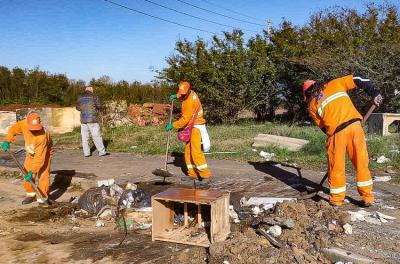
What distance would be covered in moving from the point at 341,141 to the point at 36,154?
4.74 metres

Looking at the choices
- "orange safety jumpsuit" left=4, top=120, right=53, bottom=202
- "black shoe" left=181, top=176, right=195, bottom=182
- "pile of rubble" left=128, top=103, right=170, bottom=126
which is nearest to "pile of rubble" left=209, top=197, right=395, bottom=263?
"black shoe" left=181, top=176, right=195, bottom=182

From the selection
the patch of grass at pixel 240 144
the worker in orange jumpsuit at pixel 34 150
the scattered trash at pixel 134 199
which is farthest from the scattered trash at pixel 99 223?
the patch of grass at pixel 240 144

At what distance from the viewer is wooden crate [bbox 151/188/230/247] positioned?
5.11 metres

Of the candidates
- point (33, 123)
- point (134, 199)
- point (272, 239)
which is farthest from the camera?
point (33, 123)

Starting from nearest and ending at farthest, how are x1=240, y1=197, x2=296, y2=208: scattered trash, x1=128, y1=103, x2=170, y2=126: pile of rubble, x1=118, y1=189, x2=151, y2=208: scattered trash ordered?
1. x1=240, y1=197, x2=296, y2=208: scattered trash
2. x1=118, y1=189, x2=151, y2=208: scattered trash
3. x1=128, y1=103, x2=170, y2=126: pile of rubble

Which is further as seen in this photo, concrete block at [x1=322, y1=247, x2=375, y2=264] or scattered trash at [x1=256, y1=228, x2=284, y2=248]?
scattered trash at [x1=256, y1=228, x2=284, y2=248]

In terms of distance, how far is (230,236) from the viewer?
17.0ft

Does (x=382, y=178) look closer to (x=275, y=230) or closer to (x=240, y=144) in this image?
(x=275, y=230)

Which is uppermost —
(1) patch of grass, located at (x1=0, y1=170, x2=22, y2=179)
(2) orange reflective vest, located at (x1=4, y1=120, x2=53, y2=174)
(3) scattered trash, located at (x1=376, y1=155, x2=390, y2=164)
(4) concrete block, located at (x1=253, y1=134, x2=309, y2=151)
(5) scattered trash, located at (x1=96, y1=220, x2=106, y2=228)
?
(2) orange reflective vest, located at (x1=4, y1=120, x2=53, y2=174)

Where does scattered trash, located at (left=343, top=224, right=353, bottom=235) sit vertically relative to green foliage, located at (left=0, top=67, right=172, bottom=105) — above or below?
below

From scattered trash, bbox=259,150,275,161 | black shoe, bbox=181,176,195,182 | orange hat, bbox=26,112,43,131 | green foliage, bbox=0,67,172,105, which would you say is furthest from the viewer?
green foliage, bbox=0,67,172,105

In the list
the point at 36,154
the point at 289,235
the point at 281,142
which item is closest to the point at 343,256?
the point at 289,235

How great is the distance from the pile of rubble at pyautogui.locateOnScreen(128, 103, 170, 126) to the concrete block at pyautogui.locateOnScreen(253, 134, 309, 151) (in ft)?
25.6

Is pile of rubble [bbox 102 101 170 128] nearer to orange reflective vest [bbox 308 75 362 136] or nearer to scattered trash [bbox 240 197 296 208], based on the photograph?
scattered trash [bbox 240 197 296 208]
